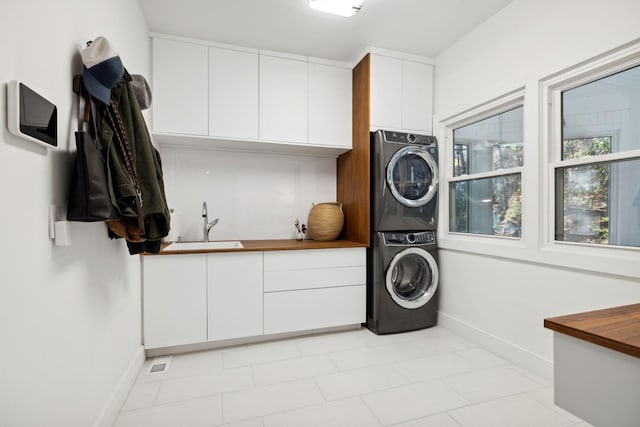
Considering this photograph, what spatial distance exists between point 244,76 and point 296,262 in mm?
1660

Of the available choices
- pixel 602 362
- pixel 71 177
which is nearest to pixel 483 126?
pixel 602 362

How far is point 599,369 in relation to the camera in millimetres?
778

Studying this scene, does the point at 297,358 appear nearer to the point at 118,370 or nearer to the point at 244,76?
the point at 118,370

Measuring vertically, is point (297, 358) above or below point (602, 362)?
below

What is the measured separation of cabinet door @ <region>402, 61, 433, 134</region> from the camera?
9.68 ft

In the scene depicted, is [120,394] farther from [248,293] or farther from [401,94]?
[401,94]

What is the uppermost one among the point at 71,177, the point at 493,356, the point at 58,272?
the point at 71,177

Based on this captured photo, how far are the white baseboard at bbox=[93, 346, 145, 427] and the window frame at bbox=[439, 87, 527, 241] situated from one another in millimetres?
2598

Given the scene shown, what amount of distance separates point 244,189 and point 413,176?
1599 mm

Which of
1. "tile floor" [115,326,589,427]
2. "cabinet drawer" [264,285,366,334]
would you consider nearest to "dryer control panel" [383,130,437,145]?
"cabinet drawer" [264,285,366,334]

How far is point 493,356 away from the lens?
2.34 m

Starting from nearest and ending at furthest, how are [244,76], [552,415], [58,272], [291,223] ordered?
[58,272]
[552,415]
[244,76]
[291,223]

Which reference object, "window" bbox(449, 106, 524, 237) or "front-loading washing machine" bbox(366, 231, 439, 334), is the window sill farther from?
"front-loading washing machine" bbox(366, 231, 439, 334)

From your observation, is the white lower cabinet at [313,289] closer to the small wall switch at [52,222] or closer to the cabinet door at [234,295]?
the cabinet door at [234,295]
